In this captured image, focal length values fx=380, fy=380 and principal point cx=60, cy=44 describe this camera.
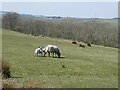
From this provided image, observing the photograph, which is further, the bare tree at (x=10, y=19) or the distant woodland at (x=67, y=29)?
the bare tree at (x=10, y=19)

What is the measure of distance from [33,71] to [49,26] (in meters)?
123

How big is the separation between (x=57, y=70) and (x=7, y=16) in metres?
105

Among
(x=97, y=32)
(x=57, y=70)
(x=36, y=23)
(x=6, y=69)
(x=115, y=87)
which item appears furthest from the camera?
(x=36, y=23)

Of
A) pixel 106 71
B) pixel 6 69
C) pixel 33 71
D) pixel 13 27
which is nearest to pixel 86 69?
pixel 106 71

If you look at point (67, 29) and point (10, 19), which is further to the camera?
point (67, 29)

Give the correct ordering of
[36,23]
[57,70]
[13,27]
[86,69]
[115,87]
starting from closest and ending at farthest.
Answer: [115,87], [57,70], [86,69], [13,27], [36,23]

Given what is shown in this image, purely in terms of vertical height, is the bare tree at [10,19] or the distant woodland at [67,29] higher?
the bare tree at [10,19]

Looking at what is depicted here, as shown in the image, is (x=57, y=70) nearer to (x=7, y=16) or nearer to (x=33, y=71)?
(x=33, y=71)

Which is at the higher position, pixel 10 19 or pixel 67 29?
pixel 10 19

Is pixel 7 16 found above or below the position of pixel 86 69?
above

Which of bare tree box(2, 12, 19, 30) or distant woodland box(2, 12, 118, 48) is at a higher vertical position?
bare tree box(2, 12, 19, 30)

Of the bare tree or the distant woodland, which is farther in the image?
the bare tree

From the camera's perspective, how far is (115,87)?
2088cm

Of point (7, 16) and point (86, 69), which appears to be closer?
point (86, 69)
